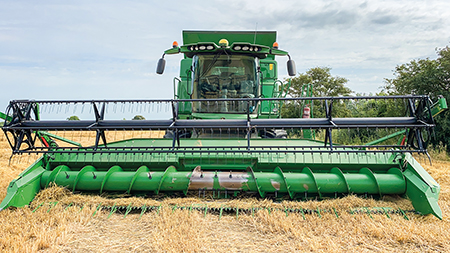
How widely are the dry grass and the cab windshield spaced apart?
2665 mm

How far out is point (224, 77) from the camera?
5555 mm

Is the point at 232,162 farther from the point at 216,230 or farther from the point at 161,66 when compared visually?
the point at 161,66

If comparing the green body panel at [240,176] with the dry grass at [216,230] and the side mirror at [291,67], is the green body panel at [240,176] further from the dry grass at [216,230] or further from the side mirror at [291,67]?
the side mirror at [291,67]

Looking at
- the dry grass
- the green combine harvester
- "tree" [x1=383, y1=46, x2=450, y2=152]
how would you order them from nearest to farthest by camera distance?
the dry grass
the green combine harvester
"tree" [x1=383, y1=46, x2=450, y2=152]

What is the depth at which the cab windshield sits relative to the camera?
5484 millimetres

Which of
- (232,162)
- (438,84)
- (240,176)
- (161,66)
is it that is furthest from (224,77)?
(438,84)

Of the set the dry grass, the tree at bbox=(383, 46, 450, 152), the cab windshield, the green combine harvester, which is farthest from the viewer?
the tree at bbox=(383, 46, 450, 152)

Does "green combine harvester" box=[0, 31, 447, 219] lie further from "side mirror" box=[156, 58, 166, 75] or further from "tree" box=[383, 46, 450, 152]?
"tree" box=[383, 46, 450, 152]

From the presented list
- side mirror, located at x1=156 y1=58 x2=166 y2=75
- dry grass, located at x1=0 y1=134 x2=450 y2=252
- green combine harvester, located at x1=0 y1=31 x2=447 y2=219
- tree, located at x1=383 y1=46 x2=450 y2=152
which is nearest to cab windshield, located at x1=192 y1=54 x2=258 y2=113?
side mirror, located at x1=156 y1=58 x2=166 y2=75

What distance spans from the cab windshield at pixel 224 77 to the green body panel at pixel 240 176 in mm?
1668

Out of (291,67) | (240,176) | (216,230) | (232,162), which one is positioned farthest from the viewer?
(291,67)

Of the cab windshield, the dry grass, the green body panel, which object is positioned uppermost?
the cab windshield

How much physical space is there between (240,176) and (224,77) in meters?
2.55

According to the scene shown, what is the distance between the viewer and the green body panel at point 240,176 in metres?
3.44
